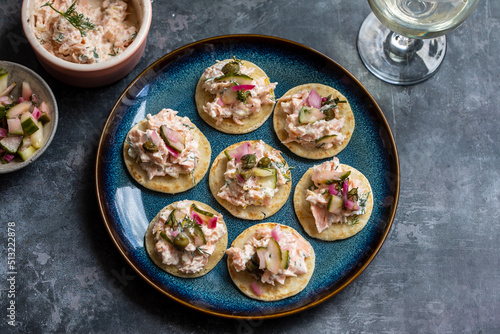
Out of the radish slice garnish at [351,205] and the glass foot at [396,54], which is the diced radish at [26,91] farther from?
the glass foot at [396,54]

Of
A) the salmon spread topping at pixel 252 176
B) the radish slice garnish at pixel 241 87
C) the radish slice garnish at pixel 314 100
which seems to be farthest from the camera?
the radish slice garnish at pixel 314 100

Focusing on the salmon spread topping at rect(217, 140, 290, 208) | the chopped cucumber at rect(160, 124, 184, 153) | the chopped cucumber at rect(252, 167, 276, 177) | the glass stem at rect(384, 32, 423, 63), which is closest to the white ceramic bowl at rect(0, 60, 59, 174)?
the chopped cucumber at rect(160, 124, 184, 153)

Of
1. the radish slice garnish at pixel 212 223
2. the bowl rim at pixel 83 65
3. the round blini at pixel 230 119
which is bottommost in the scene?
the radish slice garnish at pixel 212 223

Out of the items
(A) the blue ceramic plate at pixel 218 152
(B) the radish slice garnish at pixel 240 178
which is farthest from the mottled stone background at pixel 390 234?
(B) the radish slice garnish at pixel 240 178

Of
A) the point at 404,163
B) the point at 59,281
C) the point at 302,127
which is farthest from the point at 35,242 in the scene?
the point at 404,163

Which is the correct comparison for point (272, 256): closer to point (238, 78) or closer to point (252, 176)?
point (252, 176)

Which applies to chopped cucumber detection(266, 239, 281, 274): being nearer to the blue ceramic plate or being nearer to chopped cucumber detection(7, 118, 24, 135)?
the blue ceramic plate

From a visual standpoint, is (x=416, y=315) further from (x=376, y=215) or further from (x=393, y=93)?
(x=393, y=93)
